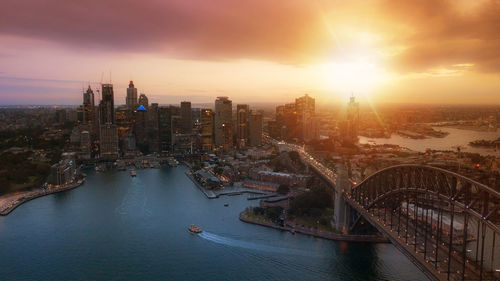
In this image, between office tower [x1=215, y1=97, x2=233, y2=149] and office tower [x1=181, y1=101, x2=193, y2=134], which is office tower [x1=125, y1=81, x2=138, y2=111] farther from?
office tower [x1=215, y1=97, x2=233, y2=149]

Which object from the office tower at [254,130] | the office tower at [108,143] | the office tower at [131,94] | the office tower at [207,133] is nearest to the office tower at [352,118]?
the office tower at [254,130]

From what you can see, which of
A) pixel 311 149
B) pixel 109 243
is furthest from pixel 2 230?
pixel 311 149

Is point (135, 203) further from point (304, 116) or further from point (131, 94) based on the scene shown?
point (131, 94)

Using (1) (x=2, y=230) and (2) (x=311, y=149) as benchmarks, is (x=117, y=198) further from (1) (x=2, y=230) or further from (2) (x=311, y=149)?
(2) (x=311, y=149)

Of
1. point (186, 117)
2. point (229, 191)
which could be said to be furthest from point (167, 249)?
point (186, 117)

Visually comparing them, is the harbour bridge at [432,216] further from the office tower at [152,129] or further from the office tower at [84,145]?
the office tower at [152,129]
